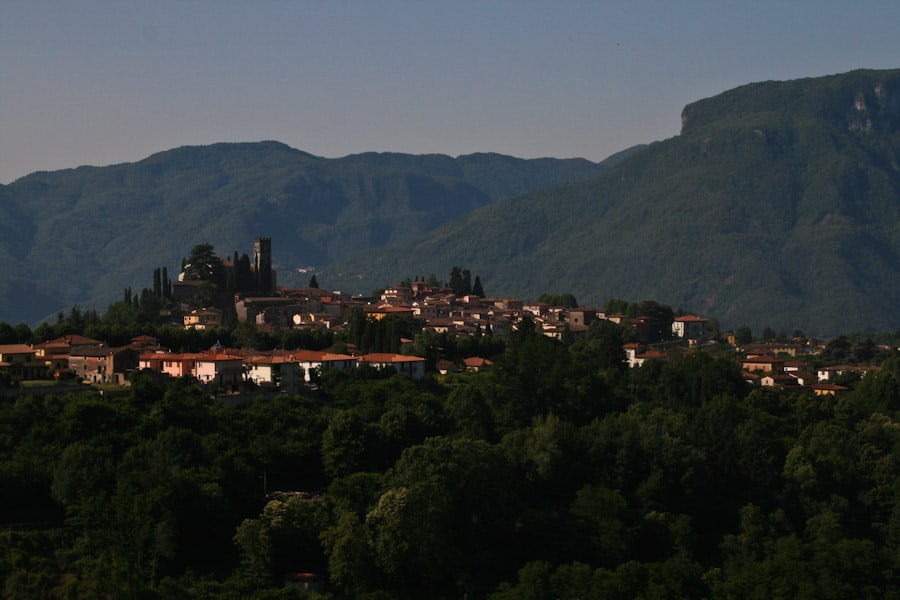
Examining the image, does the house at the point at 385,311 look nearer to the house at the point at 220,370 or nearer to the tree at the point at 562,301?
the tree at the point at 562,301

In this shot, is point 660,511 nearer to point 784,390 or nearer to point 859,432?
point 859,432

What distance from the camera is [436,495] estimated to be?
47719 mm

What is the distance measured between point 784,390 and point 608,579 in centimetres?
3573

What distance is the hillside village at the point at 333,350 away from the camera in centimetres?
6322

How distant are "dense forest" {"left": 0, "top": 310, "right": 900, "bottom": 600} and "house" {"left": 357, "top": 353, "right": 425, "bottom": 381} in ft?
4.27

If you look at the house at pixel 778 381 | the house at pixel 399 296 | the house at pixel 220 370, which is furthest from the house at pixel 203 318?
the house at pixel 778 381

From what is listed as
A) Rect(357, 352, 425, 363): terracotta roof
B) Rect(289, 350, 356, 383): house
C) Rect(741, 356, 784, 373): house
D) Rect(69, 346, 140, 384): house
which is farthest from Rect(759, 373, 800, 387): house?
Rect(69, 346, 140, 384): house

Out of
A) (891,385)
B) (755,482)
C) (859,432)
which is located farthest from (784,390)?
(755,482)

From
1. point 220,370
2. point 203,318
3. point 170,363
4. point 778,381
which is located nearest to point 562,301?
point 778,381

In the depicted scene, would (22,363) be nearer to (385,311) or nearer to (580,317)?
(385,311)

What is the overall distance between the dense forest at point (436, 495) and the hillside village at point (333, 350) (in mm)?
3299

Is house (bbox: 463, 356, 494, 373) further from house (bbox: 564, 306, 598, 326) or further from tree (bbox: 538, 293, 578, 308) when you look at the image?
tree (bbox: 538, 293, 578, 308)

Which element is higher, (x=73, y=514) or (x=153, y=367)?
(x=153, y=367)

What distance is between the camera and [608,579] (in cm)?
4403
